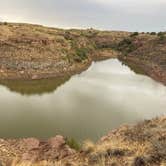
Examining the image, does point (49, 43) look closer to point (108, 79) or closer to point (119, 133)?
point (108, 79)

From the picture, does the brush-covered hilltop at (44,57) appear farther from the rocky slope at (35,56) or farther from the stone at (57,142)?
the stone at (57,142)

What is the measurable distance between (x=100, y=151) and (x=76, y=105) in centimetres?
1583

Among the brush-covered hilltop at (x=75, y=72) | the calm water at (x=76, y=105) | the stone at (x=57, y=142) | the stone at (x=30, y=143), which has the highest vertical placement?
the brush-covered hilltop at (x=75, y=72)

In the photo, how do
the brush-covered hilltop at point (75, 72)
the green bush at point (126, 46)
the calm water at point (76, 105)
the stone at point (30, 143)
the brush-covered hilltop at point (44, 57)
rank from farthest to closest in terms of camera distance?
1. the green bush at point (126, 46)
2. the brush-covered hilltop at point (44, 57)
3. the calm water at point (76, 105)
4. the stone at point (30, 143)
5. the brush-covered hilltop at point (75, 72)

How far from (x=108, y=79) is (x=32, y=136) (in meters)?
26.8

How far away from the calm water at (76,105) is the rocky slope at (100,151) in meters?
3.03

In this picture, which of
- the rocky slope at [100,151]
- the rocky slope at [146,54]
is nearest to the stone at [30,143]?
the rocky slope at [100,151]

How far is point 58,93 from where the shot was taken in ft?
116

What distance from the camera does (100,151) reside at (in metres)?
13.4

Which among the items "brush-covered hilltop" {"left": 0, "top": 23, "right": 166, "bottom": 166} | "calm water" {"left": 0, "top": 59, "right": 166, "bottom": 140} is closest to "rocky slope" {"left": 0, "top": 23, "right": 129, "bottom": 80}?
"brush-covered hilltop" {"left": 0, "top": 23, "right": 166, "bottom": 166}

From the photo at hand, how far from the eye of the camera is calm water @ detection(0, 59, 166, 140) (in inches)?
891

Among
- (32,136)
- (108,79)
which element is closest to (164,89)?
(108,79)

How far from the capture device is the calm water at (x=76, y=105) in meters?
22.6

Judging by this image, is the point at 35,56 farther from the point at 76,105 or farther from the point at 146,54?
the point at 146,54
